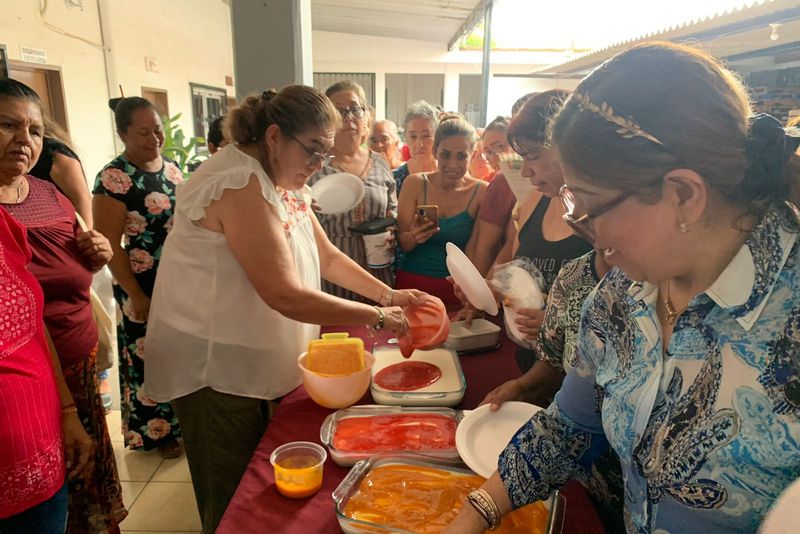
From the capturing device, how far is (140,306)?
7.38 feet

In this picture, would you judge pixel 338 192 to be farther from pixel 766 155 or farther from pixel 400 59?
pixel 400 59

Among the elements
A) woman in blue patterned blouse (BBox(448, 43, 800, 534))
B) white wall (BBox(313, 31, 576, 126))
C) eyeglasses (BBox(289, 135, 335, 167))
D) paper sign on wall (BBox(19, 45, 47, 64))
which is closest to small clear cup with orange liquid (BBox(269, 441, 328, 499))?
woman in blue patterned blouse (BBox(448, 43, 800, 534))

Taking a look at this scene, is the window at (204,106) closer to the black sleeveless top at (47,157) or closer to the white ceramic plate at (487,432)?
the black sleeveless top at (47,157)

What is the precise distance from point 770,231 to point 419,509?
2.34 ft

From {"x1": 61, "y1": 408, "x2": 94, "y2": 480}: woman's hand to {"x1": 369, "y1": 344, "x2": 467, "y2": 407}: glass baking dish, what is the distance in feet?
2.47

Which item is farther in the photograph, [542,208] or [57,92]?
[57,92]

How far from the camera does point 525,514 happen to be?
92 cm

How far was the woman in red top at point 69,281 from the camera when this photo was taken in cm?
137

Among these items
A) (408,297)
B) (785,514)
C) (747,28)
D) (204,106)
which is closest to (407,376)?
(408,297)

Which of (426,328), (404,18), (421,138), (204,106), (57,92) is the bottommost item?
(426,328)

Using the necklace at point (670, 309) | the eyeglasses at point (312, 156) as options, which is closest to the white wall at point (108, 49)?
the eyeglasses at point (312, 156)

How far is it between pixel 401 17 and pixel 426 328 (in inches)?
311

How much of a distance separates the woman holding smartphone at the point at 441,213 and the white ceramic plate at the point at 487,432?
0.95m

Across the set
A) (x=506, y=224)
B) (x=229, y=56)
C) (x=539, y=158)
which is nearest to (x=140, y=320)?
(x=506, y=224)
